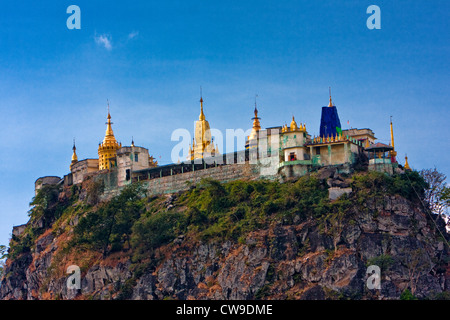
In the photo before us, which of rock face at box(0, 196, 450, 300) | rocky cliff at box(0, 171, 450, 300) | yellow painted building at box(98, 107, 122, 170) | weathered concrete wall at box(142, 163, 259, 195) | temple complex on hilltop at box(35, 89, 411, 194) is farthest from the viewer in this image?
yellow painted building at box(98, 107, 122, 170)

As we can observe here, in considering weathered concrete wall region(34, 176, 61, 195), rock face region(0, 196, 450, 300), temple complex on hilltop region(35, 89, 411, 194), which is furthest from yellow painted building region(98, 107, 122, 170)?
rock face region(0, 196, 450, 300)

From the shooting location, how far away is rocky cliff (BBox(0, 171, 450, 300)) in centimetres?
6303

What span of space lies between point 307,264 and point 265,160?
40.1 feet

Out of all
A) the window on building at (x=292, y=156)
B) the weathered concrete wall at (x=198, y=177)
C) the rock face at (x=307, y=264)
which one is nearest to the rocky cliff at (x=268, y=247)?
the rock face at (x=307, y=264)

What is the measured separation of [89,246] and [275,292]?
1811 centimetres

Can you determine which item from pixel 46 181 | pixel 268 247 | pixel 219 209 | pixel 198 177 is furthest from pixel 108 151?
pixel 268 247

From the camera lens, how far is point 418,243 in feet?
211

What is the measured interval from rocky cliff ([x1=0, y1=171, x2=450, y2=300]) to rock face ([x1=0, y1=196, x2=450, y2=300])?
7 centimetres

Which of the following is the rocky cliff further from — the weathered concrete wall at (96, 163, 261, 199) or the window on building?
the window on building

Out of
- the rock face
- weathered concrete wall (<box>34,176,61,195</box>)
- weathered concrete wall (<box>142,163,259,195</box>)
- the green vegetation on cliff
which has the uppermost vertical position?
weathered concrete wall (<box>34,176,61,195</box>)

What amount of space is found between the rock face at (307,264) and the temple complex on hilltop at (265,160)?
18.1 ft

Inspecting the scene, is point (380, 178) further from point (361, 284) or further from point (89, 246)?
point (89, 246)

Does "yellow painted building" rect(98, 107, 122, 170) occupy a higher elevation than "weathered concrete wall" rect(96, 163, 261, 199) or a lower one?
higher
